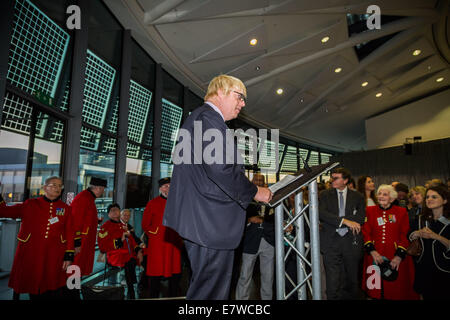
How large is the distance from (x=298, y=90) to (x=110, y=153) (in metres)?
→ 7.61

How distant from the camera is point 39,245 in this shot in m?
2.45

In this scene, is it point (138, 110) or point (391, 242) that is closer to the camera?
point (391, 242)

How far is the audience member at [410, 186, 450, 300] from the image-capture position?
2.22 metres

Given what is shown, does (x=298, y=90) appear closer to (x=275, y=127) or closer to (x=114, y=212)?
(x=275, y=127)

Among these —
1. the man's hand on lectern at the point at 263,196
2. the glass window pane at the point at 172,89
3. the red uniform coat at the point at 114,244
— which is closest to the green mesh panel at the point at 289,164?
the glass window pane at the point at 172,89

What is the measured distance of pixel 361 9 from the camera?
5.66 meters

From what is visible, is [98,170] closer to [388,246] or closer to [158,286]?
[158,286]

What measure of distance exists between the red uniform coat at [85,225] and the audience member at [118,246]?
159 millimetres

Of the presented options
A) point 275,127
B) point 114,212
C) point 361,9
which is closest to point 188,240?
point 114,212

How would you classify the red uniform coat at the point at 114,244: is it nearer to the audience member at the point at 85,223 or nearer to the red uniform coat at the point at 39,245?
the audience member at the point at 85,223

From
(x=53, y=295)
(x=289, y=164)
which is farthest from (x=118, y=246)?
(x=289, y=164)

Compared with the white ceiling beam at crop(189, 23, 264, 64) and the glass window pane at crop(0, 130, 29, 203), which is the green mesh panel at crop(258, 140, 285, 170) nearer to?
the white ceiling beam at crop(189, 23, 264, 64)

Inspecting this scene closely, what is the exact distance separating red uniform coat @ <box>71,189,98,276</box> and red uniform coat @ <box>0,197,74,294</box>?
289 mm

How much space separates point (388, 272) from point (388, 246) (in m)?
0.29
